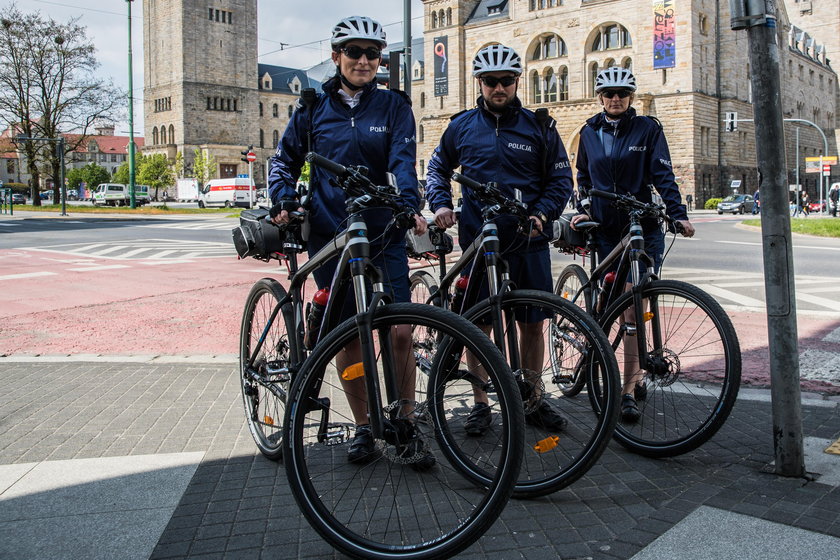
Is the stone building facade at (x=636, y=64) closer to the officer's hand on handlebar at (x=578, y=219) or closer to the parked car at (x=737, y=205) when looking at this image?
the parked car at (x=737, y=205)

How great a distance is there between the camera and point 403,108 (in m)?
4.12

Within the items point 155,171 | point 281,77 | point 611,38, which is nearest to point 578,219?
point 611,38

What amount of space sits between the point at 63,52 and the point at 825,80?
7792 cm

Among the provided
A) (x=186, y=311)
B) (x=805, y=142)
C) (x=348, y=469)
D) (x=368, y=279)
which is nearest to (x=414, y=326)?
(x=368, y=279)

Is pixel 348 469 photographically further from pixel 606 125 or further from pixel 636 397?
pixel 606 125

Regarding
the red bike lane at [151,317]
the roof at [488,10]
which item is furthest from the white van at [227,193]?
the red bike lane at [151,317]

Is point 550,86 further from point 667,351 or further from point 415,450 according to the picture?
point 415,450

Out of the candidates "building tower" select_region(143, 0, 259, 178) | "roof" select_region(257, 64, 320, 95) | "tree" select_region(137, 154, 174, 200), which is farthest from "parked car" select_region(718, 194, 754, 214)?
"roof" select_region(257, 64, 320, 95)

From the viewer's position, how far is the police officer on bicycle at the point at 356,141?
3.98m

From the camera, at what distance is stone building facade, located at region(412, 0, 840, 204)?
56.8 meters

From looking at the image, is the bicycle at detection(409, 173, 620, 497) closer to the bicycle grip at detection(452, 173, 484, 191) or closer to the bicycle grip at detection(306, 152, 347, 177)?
the bicycle grip at detection(452, 173, 484, 191)

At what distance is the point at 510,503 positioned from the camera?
350 cm

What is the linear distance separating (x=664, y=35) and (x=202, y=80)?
58890 mm

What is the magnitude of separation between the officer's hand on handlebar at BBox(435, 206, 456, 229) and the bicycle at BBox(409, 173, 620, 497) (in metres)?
0.25
